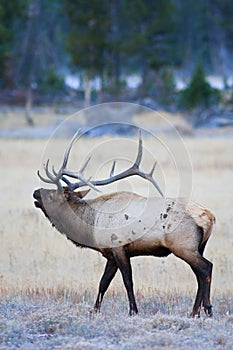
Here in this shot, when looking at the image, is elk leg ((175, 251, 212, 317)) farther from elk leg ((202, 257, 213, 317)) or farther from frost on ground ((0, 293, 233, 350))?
frost on ground ((0, 293, 233, 350))

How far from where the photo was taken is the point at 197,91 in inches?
1593

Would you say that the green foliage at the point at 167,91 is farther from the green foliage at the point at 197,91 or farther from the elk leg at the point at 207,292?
the elk leg at the point at 207,292

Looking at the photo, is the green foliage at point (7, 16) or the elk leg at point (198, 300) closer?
the elk leg at point (198, 300)

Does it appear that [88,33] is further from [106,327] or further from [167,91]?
[106,327]

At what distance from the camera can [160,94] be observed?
48688mm

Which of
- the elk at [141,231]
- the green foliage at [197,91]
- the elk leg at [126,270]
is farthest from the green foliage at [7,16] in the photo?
the elk leg at [126,270]

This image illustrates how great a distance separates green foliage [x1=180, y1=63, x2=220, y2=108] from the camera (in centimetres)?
3994

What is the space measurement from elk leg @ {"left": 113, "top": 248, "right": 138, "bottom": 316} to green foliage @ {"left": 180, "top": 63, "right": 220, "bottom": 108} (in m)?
32.2

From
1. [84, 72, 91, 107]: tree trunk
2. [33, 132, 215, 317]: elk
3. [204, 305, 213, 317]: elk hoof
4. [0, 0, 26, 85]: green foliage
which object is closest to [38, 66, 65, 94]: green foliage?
[84, 72, 91, 107]: tree trunk

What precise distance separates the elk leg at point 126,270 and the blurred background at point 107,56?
32.2 metres

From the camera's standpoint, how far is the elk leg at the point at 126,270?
8.22 meters

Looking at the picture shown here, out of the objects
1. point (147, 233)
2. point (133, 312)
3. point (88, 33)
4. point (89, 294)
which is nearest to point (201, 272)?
point (147, 233)

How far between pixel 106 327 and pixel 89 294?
218 cm

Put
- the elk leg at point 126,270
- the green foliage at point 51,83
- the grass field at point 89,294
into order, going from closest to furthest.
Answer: the grass field at point 89,294, the elk leg at point 126,270, the green foliage at point 51,83
